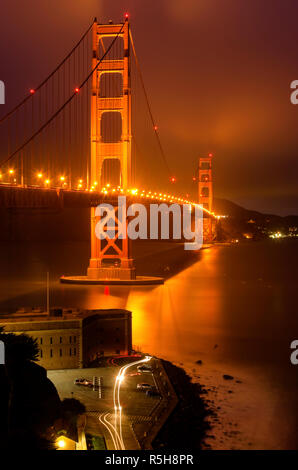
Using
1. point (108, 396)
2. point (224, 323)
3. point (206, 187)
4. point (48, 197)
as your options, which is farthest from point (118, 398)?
point (206, 187)

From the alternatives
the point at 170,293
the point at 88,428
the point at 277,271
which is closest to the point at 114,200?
the point at 170,293

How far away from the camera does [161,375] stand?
11.8 meters

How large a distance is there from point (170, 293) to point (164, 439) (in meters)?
17.1

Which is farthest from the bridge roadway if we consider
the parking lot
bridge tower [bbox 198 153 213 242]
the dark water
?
bridge tower [bbox 198 153 213 242]

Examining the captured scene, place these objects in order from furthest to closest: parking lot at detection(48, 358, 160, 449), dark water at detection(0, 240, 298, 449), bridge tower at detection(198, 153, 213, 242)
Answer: bridge tower at detection(198, 153, 213, 242) < dark water at detection(0, 240, 298, 449) < parking lot at detection(48, 358, 160, 449)

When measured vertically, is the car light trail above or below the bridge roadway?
below

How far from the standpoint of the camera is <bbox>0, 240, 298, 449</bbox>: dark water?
36.6 ft

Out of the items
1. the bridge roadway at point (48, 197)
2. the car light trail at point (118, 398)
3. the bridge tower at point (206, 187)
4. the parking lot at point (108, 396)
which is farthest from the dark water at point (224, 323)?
the bridge tower at point (206, 187)

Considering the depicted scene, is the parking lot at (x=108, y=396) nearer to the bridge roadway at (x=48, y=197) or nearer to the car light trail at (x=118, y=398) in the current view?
the car light trail at (x=118, y=398)

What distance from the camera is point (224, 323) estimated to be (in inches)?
746

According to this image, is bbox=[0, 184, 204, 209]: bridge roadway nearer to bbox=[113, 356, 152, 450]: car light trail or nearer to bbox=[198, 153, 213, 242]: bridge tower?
bbox=[113, 356, 152, 450]: car light trail

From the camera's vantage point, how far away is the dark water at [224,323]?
11141 mm

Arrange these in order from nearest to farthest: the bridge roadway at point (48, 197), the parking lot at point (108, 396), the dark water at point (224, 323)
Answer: the parking lot at point (108, 396), the dark water at point (224, 323), the bridge roadway at point (48, 197)

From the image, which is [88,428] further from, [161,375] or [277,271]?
[277,271]
